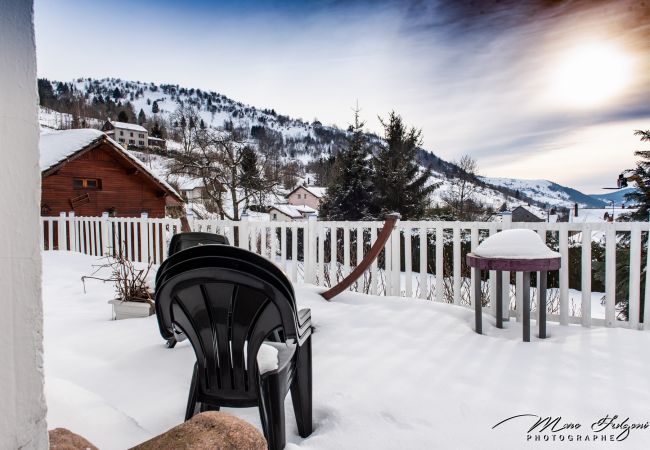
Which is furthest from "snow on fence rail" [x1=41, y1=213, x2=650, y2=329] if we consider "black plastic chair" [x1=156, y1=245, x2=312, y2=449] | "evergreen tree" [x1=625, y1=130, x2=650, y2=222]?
"evergreen tree" [x1=625, y1=130, x2=650, y2=222]

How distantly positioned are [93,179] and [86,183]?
0.91 feet

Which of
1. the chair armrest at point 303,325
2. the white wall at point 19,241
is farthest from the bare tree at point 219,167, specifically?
the white wall at point 19,241

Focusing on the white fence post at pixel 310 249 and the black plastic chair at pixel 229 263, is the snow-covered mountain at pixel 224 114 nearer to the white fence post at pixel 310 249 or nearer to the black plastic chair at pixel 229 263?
the white fence post at pixel 310 249

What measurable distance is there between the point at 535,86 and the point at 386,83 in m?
2.51

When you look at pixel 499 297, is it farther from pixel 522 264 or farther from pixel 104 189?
pixel 104 189

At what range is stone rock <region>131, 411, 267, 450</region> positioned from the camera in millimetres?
874

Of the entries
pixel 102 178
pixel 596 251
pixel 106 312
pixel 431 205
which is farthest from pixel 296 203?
pixel 106 312

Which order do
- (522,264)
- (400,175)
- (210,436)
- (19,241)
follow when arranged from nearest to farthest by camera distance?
(19,241) → (210,436) → (522,264) → (400,175)

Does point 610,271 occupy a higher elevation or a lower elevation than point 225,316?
lower

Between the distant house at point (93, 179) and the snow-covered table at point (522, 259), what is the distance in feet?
37.7

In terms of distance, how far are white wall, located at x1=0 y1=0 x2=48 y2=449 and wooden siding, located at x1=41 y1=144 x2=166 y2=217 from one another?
13.6 m

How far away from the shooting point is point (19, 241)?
0.62 meters

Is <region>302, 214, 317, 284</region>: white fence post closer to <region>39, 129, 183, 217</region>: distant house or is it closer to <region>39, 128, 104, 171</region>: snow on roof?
<region>39, 129, 183, 217</region>: distant house

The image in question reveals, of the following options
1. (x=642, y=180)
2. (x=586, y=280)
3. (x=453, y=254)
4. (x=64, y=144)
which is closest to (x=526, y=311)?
(x=586, y=280)
